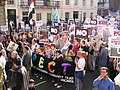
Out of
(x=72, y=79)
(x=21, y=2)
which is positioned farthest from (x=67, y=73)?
(x=21, y=2)

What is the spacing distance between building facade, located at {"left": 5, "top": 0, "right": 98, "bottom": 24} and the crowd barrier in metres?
Answer: 21.6

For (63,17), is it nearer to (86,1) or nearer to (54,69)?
(86,1)

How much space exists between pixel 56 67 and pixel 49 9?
3179cm

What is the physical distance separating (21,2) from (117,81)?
31261 mm

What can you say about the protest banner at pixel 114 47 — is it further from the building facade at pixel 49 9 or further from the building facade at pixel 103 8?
the building facade at pixel 103 8

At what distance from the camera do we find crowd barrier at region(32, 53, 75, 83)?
9.63 m

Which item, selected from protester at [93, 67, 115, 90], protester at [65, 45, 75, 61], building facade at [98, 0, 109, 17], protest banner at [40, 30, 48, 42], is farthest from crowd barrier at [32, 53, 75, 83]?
building facade at [98, 0, 109, 17]

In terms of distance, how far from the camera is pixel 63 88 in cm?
948

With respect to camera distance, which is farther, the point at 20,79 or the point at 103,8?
the point at 103,8

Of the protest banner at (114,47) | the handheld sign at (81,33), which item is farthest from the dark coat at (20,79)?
the handheld sign at (81,33)

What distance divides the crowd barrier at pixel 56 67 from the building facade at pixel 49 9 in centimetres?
2158

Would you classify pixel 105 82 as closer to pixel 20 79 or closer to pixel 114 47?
pixel 114 47

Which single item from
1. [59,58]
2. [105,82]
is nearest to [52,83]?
[59,58]

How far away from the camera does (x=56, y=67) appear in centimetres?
998
